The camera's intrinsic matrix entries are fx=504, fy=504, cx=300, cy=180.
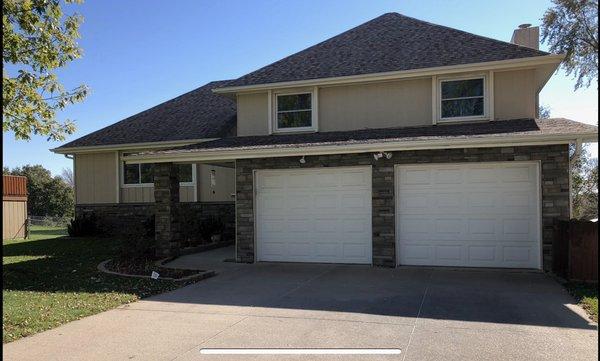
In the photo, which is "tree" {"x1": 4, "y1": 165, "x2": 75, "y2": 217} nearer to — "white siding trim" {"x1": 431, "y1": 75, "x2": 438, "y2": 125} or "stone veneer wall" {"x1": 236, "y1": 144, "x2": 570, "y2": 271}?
"stone veneer wall" {"x1": 236, "y1": 144, "x2": 570, "y2": 271}

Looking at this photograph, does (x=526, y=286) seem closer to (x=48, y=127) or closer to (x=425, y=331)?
(x=425, y=331)

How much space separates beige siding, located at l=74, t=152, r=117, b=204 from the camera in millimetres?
20234

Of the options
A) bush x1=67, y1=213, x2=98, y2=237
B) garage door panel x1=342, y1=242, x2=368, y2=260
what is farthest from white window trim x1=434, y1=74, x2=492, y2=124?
bush x1=67, y1=213, x2=98, y2=237

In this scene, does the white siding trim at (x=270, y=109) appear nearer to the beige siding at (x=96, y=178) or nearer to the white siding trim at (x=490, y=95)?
the white siding trim at (x=490, y=95)

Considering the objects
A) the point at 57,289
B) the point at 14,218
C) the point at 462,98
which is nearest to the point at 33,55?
the point at 57,289

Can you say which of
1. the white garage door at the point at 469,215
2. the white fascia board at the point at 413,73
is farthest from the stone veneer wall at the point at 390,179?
the white fascia board at the point at 413,73

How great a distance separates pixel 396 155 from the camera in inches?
→ 448

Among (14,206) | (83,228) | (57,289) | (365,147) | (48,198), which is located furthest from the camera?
(48,198)

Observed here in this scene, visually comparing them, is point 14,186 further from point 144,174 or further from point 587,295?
point 587,295

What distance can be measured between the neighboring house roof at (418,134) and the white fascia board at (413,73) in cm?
134

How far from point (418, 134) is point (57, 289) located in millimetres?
8155

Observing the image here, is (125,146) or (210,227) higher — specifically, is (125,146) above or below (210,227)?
above

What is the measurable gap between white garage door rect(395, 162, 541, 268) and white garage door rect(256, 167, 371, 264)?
931mm

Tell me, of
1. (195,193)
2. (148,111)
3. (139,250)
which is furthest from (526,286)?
(148,111)
